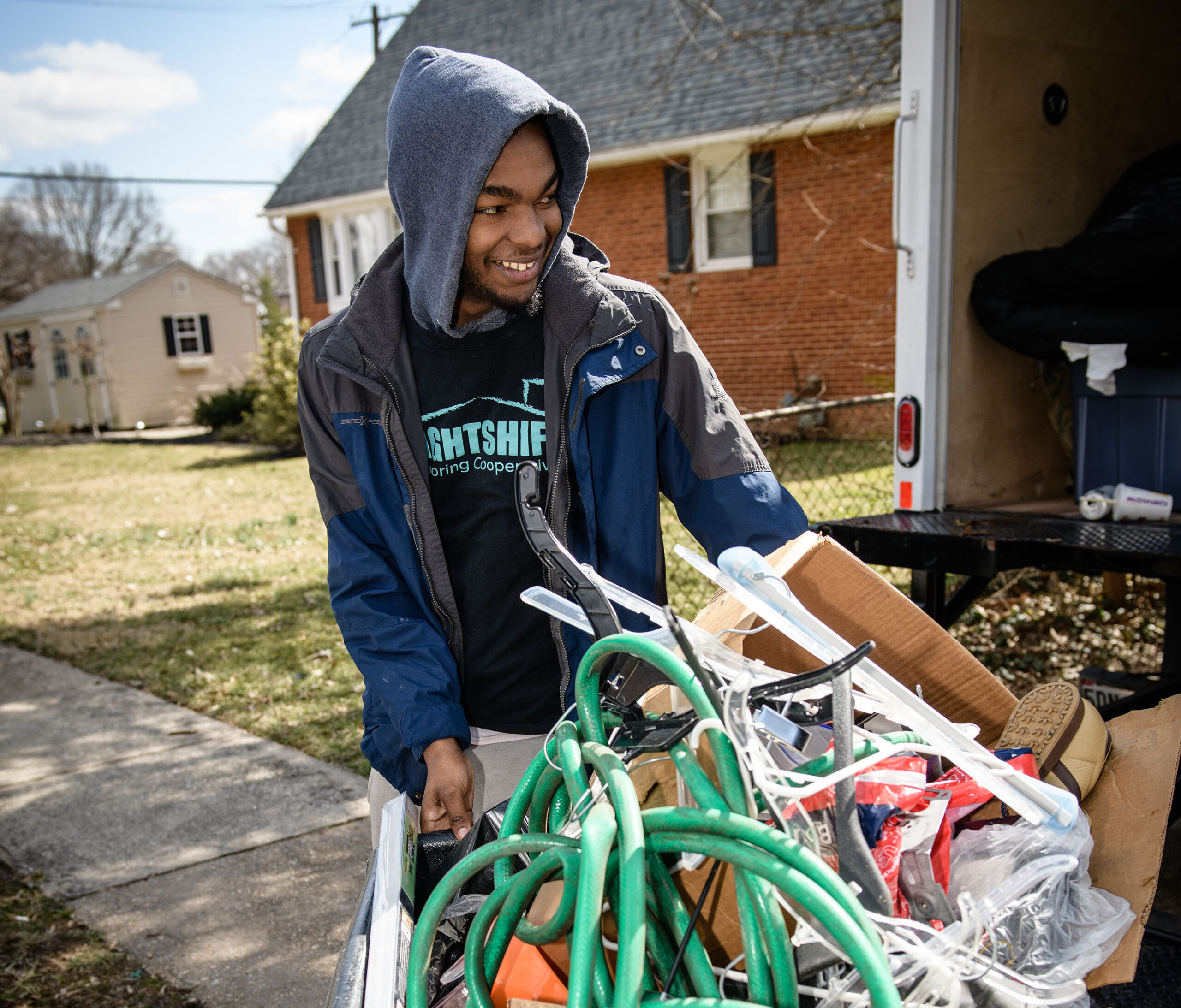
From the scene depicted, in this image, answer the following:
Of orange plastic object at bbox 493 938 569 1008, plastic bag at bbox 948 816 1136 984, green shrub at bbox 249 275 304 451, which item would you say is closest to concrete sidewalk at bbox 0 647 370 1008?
orange plastic object at bbox 493 938 569 1008

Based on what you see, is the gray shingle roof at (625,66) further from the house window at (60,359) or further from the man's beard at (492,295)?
the house window at (60,359)

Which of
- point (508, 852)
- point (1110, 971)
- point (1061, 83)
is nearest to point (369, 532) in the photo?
point (508, 852)

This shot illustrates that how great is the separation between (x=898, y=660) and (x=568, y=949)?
65 cm

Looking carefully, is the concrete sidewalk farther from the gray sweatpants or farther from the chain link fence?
the chain link fence

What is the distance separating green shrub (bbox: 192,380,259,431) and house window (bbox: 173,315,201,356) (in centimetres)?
851

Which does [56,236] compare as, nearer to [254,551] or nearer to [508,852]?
[254,551]

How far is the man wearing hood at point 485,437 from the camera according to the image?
5.99ft

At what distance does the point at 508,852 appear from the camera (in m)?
1.08

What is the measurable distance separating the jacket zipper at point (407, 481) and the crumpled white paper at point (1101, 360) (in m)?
2.67

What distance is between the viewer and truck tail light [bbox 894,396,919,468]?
3.70 m

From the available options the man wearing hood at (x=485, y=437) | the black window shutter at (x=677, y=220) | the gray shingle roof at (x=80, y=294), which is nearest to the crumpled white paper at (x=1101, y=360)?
the man wearing hood at (x=485, y=437)

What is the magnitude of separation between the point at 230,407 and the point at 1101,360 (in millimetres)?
21493

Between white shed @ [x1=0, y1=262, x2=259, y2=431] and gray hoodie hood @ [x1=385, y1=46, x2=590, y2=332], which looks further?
white shed @ [x1=0, y1=262, x2=259, y2=431]

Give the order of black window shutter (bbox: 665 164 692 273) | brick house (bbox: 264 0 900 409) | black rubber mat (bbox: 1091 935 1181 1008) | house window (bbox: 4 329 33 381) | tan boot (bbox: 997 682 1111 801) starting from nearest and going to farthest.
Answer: tan boot (bbox: 997 682 1111 801), black rubber mat (bbox: 1091 935 1181 1008), brick house (bbox: 264 0 900 409), black window shutter (bbox: 665 164 692 273), house window (bbox: 4 329 33 381)
